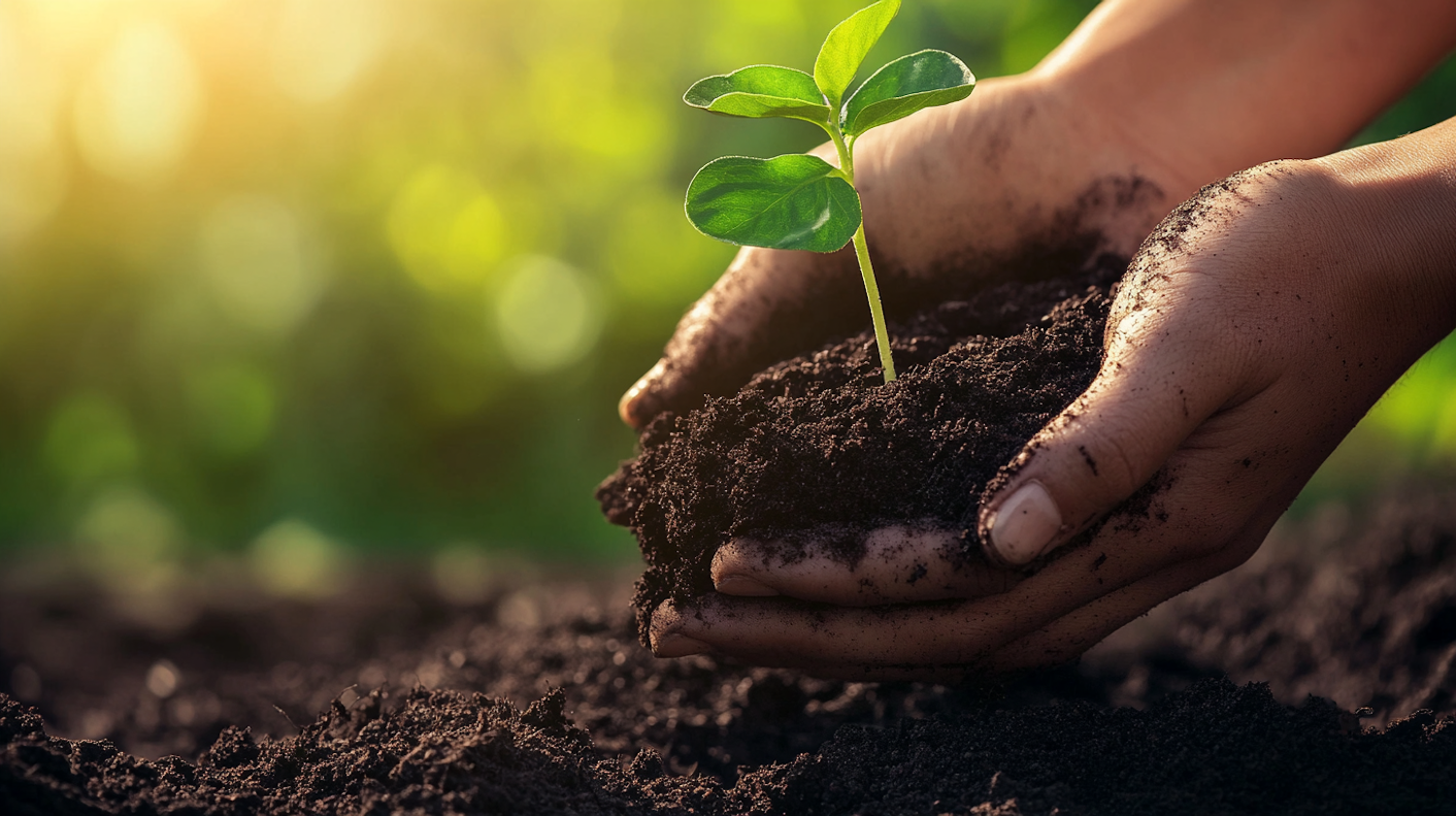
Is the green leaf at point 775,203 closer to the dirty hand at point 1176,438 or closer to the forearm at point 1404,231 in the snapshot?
the dirty hand at point 1176,438

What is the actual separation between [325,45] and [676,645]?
2.77m

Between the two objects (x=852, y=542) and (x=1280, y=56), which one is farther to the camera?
(x=1280, y=56)

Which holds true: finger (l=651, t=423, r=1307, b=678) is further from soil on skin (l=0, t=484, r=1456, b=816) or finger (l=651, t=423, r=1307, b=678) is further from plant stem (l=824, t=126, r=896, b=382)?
plant stem (l=824, t=126, r=896, b=382)

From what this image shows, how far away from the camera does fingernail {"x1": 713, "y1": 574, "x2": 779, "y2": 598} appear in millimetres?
1443

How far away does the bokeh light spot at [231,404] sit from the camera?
11.6 ft

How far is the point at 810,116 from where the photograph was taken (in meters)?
1.45

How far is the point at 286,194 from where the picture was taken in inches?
142

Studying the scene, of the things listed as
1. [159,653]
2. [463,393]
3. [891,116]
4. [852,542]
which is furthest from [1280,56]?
[159,653]

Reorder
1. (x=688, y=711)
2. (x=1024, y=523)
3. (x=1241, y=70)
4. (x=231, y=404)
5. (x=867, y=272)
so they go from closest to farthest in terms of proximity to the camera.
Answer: (x=1024, y=523) < (x=867, y=272) < (x=688, y=711) < (x=1241, y=70) < (x=231, y=404)

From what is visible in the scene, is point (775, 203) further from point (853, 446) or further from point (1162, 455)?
Result: point (1162, 455)

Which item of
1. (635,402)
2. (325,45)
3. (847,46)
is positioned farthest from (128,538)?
(847,46)

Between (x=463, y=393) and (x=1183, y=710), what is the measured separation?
2707 millimetres

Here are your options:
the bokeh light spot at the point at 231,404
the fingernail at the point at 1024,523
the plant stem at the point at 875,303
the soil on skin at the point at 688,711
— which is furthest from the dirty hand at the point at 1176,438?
the bokeh light spot at the point at 231,404

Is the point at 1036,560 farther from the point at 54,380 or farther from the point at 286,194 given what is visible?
the point at 54,380
